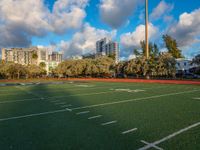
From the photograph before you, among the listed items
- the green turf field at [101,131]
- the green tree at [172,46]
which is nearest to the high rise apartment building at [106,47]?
the green tree at [172,46]

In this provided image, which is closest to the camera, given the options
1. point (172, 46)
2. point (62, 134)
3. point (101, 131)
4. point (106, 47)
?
point (62, 134)

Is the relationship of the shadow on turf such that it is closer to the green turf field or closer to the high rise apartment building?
the green turf field

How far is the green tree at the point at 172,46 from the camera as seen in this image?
60144 mm

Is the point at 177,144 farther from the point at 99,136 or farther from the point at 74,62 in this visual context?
the point at 74,62

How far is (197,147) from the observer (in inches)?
151

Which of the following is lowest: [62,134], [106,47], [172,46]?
[62,134]

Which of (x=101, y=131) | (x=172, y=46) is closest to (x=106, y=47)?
(x=172, y=46)

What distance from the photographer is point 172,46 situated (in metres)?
60.7

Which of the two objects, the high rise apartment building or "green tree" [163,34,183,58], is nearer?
"green tree" [163,34,183,58]

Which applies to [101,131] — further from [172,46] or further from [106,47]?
[106,47]

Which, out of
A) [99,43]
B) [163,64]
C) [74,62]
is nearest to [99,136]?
[163,64]

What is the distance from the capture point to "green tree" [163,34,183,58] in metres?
60.1

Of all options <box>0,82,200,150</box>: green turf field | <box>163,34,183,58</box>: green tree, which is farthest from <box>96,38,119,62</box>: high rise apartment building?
<box>0,82,200,150</box>: green turf field

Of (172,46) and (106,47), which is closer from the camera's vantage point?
(172,46)
